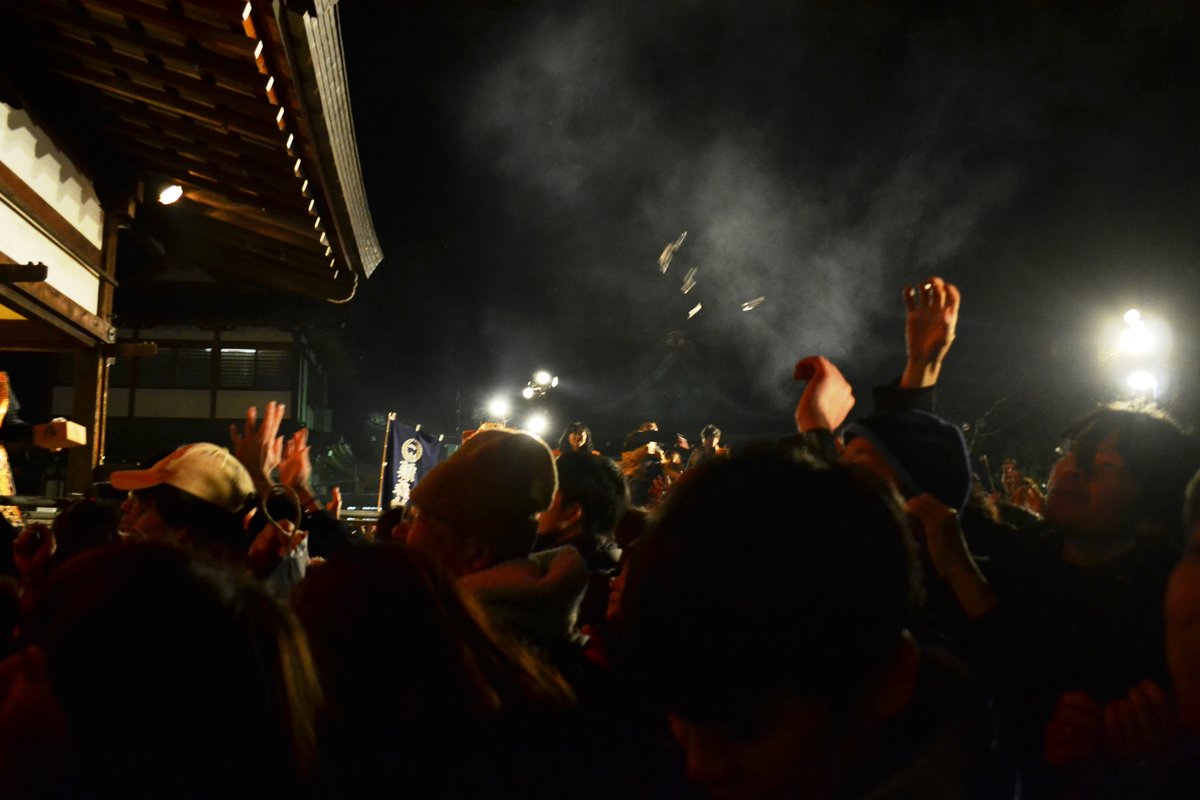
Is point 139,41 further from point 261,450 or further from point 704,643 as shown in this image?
point 704,643

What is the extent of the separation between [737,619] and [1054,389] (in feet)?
82.4

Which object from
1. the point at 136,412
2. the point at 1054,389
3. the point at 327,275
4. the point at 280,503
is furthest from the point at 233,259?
the point at 1054,389

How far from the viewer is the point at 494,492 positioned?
9.27 feet

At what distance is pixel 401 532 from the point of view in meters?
3.98

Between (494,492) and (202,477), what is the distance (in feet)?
5.60

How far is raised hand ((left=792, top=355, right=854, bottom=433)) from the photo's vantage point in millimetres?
2707

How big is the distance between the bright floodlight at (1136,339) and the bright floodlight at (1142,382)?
66 cm

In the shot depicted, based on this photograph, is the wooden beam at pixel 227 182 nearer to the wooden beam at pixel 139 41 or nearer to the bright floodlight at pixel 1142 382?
the wooden beam at pixel 139 41

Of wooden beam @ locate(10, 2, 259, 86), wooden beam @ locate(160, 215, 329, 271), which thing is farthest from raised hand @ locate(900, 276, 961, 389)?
wooden beam @ locate(160, 215, 329, 271)

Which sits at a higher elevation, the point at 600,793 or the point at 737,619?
the point at 737,619

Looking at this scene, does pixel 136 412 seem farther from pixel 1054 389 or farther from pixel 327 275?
pixel 1054 389

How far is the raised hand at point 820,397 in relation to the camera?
271 cm

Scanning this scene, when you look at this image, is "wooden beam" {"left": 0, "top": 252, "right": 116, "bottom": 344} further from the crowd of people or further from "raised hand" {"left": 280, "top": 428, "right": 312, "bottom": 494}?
the crowd of people

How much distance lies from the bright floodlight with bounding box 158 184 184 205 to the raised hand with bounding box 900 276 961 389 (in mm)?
6848
